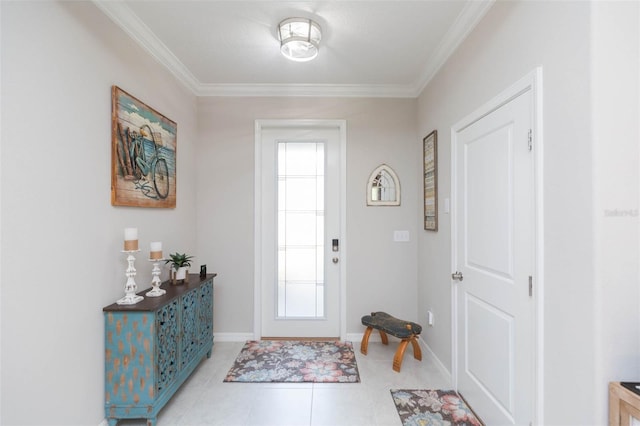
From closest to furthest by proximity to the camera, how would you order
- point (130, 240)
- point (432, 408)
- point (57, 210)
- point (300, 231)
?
point (57, 210) < point (130, 240) < point (432, 408) < point (300, 231)

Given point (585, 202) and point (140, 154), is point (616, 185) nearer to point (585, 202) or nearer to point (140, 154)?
point (585, 202)

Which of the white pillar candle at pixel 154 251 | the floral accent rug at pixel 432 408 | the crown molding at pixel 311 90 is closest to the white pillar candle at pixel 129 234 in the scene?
the white pillar candle at pixel 154 251

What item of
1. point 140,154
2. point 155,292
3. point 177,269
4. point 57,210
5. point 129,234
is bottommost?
point 155,292

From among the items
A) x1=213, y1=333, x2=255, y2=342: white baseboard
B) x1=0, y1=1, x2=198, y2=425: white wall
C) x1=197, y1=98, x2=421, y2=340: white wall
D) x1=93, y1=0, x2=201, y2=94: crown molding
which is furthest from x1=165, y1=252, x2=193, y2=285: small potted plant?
x1=93, y1=0, x2=201, y2=94: crown molding

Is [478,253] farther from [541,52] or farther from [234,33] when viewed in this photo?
[234,33]

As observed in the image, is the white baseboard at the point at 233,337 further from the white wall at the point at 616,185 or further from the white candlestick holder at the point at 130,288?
the white wall at the point at 616,185

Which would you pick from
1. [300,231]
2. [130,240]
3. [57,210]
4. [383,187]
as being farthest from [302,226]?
[57,210]

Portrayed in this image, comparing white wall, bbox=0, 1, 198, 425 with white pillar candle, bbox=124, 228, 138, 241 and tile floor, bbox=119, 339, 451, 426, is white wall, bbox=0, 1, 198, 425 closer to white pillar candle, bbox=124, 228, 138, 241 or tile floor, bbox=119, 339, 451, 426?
white pillar candle, bbox=124, 228, 138, 241

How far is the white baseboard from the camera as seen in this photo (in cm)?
315

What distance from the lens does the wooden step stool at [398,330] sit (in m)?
2.52

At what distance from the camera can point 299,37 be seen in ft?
6.85

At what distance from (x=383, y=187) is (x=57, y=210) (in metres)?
2.61

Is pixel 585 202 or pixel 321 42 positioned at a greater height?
pixel 321 42

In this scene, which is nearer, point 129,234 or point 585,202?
point 585,202
